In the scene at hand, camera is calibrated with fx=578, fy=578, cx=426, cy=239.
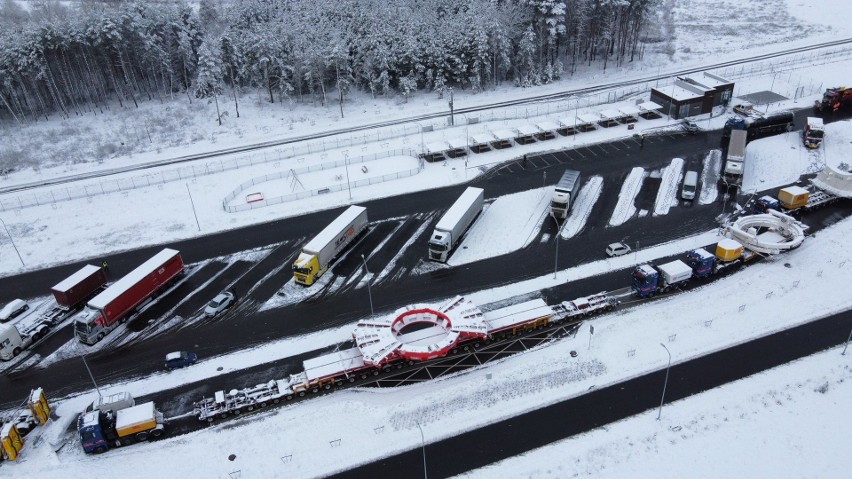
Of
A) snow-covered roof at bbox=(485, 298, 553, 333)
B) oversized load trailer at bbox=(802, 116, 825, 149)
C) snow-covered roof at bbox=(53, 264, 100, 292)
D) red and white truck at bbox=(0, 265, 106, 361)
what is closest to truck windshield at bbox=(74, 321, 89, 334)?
red and white truck at bbox=(0, 265, 106, 361)

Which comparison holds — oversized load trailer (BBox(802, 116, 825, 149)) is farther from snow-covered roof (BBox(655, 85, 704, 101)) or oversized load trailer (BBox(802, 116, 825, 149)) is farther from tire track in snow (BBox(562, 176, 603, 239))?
tire track in snow (BBox(562, 176, 603, 239))

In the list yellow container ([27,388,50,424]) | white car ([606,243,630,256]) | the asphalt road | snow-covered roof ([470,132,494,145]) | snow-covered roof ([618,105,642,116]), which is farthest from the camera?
snow-covered roof ([618,105,642,116])

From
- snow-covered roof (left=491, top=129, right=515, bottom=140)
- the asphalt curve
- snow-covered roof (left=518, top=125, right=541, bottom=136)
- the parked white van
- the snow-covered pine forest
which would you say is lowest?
the asphalt curve

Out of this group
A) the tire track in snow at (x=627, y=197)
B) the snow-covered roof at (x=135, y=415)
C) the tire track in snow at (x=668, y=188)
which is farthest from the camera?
the tire track in snow at (x=668, y=188)

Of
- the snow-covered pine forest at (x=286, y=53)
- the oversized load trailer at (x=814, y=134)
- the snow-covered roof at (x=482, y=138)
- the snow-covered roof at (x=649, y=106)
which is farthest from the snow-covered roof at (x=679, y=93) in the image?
the snow-covered roof at (x=482, y=138)

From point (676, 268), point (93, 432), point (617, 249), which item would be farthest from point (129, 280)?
point (676, 268)

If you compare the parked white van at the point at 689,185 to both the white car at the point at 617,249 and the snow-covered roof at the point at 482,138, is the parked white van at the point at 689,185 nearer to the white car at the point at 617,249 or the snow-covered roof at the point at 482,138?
Result: the white car at the point at 617,249

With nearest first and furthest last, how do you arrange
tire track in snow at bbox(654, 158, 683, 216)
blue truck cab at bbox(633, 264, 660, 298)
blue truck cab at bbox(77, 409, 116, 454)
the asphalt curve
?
the asphalt curve, blue truck cab at bbox(77, 409, 116, 454), blue truck cab at bbox(633, 264, 660, 298), tire track in snow at bbox(654, 158, 683, 216)
